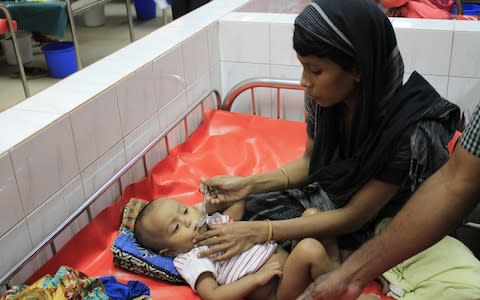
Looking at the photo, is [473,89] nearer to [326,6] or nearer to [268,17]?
[268,17]

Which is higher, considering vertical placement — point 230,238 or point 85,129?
point 85,129

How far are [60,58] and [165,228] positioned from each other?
12.9ft

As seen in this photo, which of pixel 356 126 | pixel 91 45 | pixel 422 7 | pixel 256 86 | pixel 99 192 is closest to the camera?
pixel 356 126

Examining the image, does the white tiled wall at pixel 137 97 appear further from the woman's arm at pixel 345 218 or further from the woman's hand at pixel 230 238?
the woman's arm at pixel 345 218

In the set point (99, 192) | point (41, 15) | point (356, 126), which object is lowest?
point (99, 192)

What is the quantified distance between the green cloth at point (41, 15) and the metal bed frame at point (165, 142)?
8.06 ft

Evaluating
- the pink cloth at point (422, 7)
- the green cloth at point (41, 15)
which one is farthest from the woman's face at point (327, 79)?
the green cloth at point (41, 15)

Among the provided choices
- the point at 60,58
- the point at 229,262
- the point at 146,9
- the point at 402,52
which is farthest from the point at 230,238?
the point at 146,9

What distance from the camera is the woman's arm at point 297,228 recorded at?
5.66 feet

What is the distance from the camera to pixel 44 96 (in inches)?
76.0

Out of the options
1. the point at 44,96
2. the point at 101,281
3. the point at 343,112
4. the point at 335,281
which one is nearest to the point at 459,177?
the point at 335,281

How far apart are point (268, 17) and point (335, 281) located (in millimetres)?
1890

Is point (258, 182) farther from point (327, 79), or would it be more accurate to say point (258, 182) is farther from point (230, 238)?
point (327, 79)

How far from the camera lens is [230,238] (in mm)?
1765
